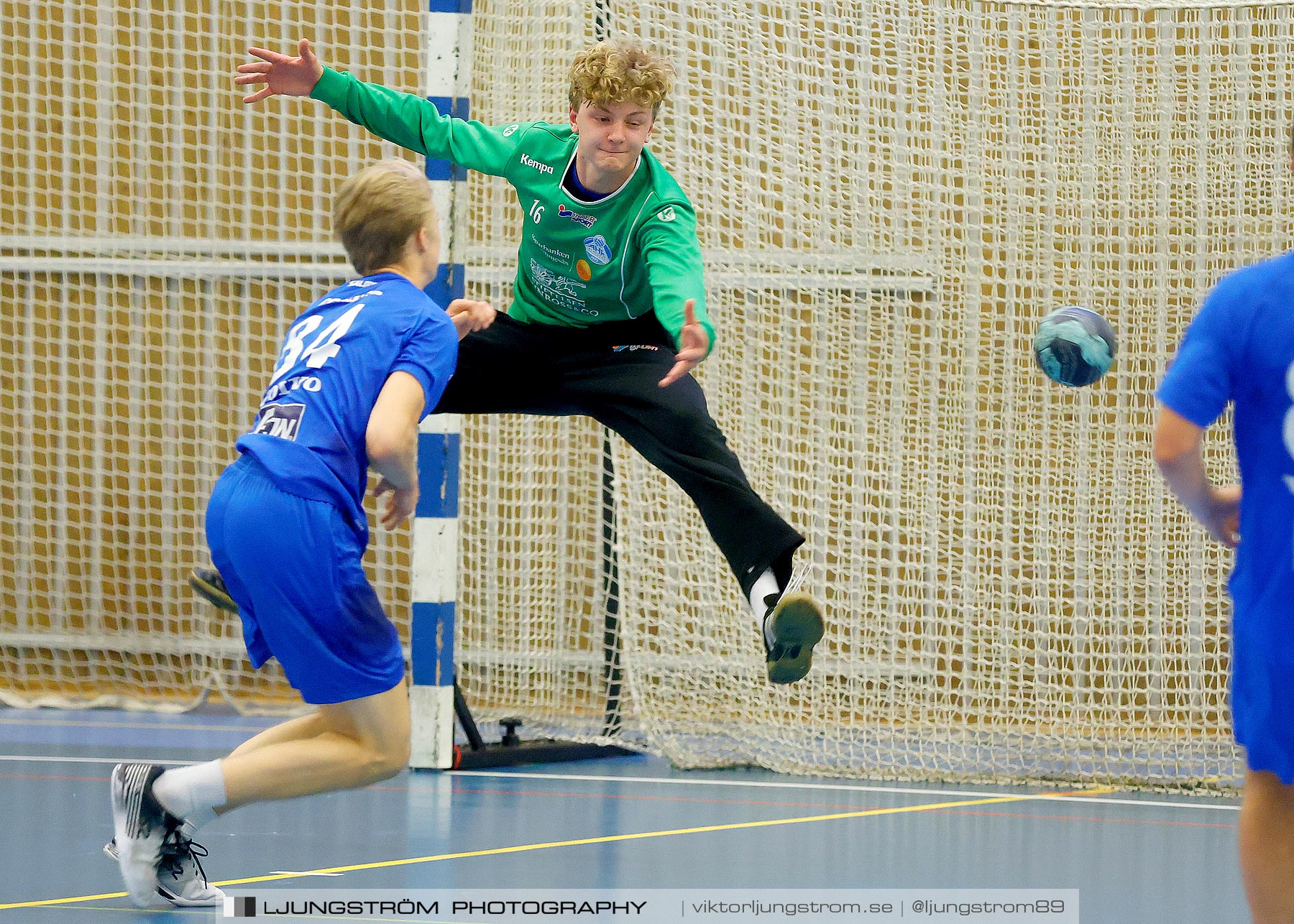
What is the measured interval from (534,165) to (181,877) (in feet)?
6.50

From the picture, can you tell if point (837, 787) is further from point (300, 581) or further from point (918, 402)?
point (300, 581)

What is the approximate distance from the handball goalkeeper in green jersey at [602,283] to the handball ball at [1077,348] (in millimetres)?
737

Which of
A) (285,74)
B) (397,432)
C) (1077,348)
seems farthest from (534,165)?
(1077,348)

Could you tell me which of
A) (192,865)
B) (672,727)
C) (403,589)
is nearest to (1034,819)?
(672,727)

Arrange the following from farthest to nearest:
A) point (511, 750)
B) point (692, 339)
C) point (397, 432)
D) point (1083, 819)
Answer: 1. point (511, 750)
2. point (1083, 819)
3. point (692, 339)
4. point (397, 432)

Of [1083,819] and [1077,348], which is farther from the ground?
[1077,348]

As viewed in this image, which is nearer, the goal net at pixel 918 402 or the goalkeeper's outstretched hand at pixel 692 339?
the goalkeeper's outstretched hand at pixel 692 339

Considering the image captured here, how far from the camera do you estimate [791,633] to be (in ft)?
11.1

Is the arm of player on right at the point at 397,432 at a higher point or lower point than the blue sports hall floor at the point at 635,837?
higher

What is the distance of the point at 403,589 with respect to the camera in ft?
23.1

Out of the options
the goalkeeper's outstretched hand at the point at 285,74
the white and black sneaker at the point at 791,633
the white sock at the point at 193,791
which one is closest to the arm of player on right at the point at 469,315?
the goalkeeper's outstretched hand at the point at 285,74

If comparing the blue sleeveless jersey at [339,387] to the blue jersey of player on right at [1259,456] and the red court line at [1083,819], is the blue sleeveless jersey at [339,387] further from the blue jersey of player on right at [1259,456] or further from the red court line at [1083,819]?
the red court line at [1083,819]

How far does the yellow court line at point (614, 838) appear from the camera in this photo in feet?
10.9

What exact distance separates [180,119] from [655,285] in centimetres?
433
